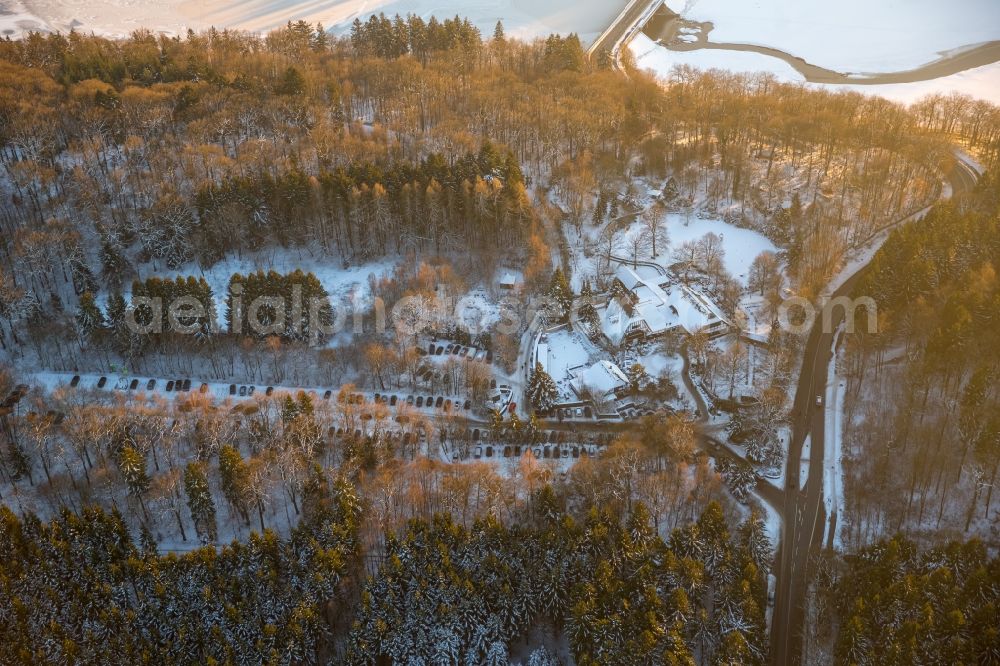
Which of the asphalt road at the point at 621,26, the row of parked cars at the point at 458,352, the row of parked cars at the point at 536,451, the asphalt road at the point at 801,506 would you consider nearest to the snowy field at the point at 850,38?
the asphalt road at the point at 621,26

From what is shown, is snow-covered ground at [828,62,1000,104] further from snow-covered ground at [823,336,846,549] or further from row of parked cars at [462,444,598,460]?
row of parked cars at [462,444,598,460]

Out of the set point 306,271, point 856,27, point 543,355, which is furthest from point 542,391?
point 856,27

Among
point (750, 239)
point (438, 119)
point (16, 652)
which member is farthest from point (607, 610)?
point (438, 119)

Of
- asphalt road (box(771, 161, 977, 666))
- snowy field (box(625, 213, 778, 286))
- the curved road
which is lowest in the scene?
asphalt road (box(771, 161, 977, 666))

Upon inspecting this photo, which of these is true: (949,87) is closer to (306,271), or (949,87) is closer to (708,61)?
(708,61)

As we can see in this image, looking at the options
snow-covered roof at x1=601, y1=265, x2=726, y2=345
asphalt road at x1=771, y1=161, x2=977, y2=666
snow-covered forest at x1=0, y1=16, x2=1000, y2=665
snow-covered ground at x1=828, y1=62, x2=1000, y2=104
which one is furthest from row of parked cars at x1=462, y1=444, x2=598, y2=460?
snow-covered ground at x1=828, y1=62, x2=1000, y2=104

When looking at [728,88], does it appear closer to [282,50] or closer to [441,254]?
[441,254]

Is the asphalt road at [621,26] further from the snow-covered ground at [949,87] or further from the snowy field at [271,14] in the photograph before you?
the snow-covered ground at [949,87]
